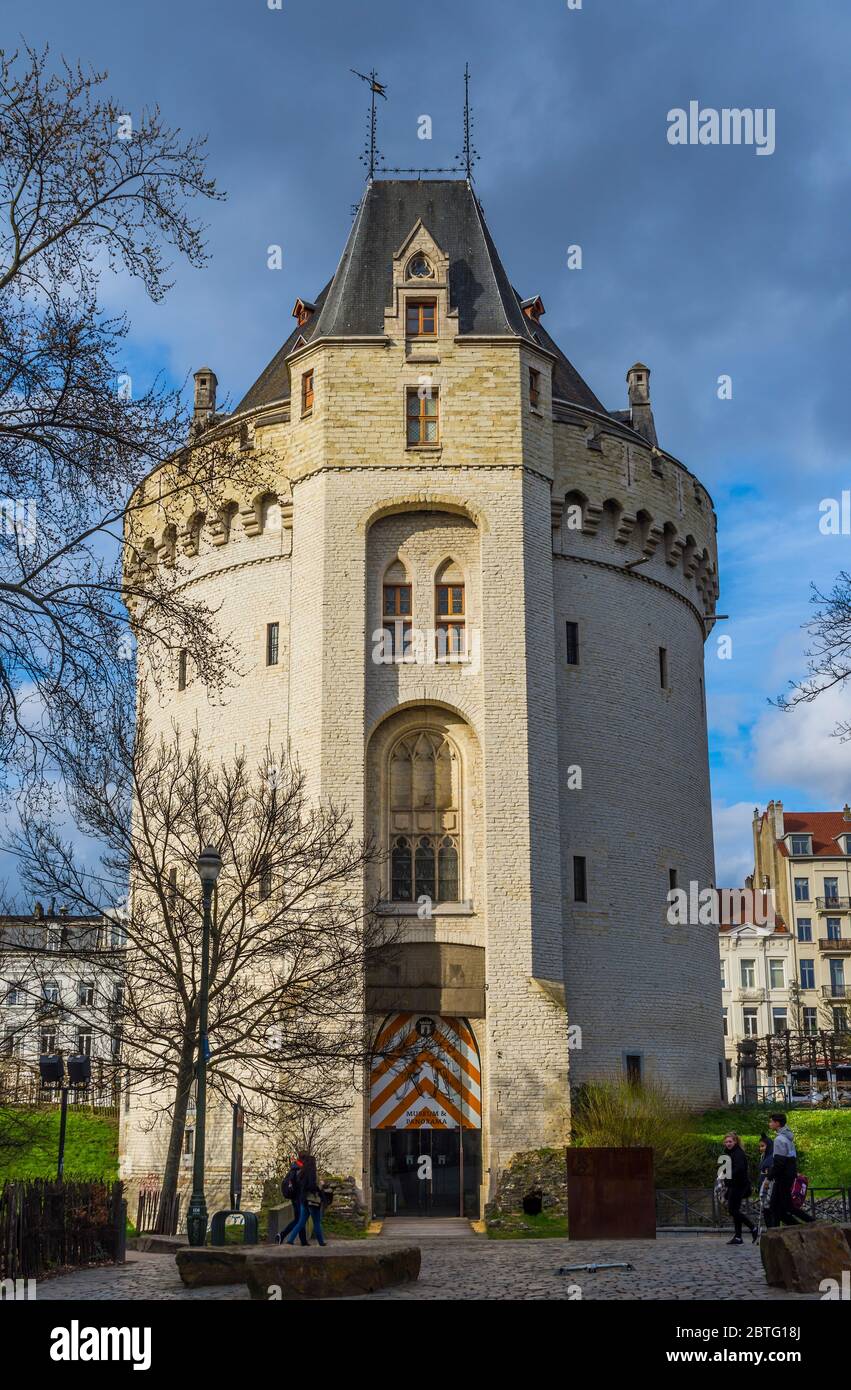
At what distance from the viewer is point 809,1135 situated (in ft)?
105

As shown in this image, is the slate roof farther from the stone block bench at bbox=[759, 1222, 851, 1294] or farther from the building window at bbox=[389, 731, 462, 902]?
the stone block bench at bbox=[759, 1222, 851, 1294]

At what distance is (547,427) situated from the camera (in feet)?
115

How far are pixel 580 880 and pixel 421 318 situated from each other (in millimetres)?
13483

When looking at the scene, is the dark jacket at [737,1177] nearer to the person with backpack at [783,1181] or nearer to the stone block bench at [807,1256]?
the person with backpack at [783,1181]

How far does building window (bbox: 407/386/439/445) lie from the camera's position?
33.9 metres

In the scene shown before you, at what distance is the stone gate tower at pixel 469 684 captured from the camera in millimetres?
31141

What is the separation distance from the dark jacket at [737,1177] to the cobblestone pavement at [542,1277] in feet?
3.62

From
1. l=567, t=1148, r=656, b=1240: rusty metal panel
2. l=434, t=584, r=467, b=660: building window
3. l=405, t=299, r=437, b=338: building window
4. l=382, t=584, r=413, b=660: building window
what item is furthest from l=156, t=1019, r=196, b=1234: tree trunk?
l=405, t=299, r=437, b=338: building window

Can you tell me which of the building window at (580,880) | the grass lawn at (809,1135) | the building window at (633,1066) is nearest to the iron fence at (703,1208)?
the grass lawn at (809,1135)

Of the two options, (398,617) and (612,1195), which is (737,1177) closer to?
(612,1195)

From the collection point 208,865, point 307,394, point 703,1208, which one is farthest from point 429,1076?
point 307,394
